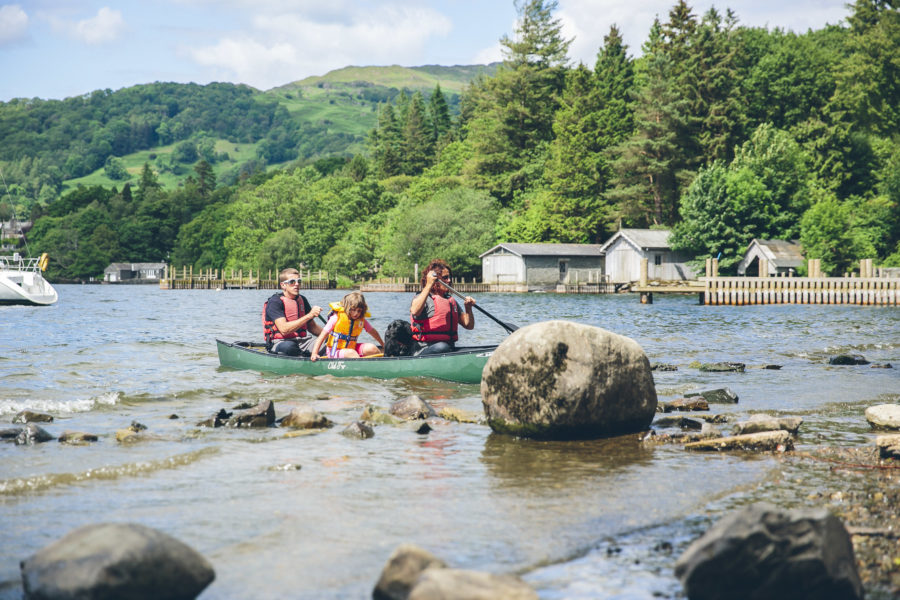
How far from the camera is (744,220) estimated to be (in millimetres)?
64688

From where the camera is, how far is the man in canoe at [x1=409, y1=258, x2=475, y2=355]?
14.6 meters

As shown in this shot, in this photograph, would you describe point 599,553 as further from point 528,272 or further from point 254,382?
point 528,272

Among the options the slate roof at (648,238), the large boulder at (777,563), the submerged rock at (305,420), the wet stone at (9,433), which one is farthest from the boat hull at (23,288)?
the large boulder at (777,563)

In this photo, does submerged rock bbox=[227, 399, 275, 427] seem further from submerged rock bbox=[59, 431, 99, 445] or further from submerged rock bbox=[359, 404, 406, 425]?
submerged rock bbox=[59, 431, 99, 445]

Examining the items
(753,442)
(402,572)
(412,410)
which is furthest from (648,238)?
(402,572)

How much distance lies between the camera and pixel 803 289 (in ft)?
157

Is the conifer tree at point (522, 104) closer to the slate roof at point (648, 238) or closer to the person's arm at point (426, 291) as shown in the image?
the slate roof at point (648, 238)

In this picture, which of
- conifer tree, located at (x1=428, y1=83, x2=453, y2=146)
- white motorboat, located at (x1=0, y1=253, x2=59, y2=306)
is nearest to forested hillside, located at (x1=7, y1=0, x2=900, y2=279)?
conifer tree, located at (x1=428, y1=83, x2=453, y2=146)

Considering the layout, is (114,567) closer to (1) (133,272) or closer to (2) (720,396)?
(2) (720,396)

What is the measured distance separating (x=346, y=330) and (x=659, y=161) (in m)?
67.9

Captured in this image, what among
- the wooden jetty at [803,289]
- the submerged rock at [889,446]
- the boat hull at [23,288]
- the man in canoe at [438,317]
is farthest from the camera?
the boat hull at [23,288]

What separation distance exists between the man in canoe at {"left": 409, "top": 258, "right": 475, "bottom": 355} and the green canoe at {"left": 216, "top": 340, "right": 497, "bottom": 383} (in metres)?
0.39

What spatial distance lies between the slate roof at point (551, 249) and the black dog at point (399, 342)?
198 feet

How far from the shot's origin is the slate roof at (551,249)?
76125mm
